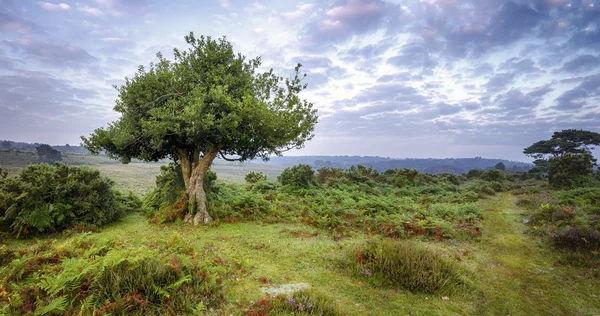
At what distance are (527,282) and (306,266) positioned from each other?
259 inches

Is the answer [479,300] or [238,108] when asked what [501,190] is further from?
[238,108]

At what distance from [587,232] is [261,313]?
43.0ft

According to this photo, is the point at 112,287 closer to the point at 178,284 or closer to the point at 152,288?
the point at 152,288

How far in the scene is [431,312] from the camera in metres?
6.01

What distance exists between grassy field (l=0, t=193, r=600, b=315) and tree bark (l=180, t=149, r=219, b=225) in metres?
0.89

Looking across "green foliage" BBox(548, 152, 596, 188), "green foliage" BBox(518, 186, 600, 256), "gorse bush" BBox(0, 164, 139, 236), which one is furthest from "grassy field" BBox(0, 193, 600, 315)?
"green foliage" BBox(548, 152, 596, 188)

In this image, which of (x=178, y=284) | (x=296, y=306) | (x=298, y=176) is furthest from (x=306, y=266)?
(x=298, y=176)

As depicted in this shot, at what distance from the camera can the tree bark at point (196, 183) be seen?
13.4 m

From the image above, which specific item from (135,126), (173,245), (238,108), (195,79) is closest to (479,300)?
(173,245)

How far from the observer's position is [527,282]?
7844 millimetres

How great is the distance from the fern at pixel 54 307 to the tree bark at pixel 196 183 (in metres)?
8.08

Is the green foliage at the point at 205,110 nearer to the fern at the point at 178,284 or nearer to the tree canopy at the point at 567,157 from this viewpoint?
the fern at the point at 178,284

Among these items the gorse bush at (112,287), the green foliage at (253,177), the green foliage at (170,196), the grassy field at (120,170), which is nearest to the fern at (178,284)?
the gorse bush at (112,287)

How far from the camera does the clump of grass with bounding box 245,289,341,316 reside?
5391 mm
